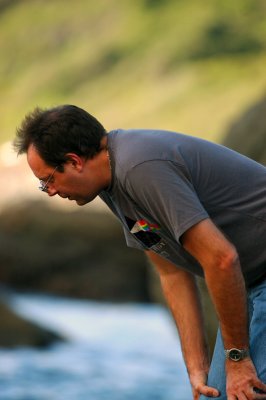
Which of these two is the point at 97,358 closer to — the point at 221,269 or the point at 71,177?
the point at 71,177

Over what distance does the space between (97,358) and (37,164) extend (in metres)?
7.73

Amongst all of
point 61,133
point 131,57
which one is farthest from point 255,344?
point 131,57

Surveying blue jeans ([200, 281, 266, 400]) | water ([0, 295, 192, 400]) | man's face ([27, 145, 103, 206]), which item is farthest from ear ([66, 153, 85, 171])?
water ([0, 295, 192, 400])

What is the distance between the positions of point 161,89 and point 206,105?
1.40 metres

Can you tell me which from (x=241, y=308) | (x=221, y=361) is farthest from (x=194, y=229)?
(x=221, y=361)

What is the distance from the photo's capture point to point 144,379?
1001 cm

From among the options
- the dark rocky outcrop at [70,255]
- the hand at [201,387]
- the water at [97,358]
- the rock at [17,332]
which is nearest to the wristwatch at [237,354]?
the hand at [201,387]

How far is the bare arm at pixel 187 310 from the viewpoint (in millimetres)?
3633

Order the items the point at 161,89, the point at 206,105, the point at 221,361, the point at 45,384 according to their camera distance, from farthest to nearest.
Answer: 1. the point at 161,89
2. the point at 206,105
3. the point at 45,384
4. the point at 221,361

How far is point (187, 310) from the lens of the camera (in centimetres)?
367

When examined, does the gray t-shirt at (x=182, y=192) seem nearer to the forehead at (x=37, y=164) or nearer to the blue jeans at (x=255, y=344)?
the blue jeans at (x=255, y=344)

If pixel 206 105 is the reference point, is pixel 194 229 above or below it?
below

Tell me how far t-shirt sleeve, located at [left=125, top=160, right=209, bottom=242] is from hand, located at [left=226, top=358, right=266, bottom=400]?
40 centimetres

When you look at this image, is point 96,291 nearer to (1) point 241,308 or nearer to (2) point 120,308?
(2) point 120,308
